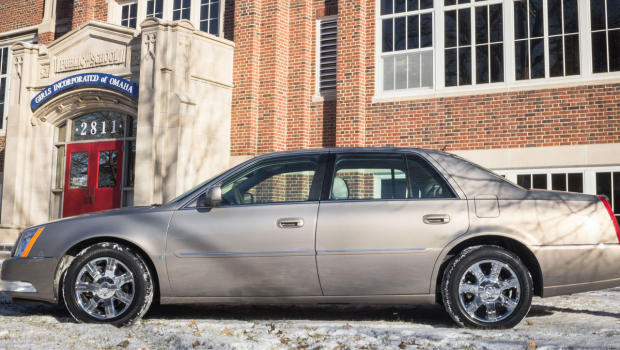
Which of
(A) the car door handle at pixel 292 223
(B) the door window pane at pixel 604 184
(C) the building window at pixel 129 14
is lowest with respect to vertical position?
(A) the car door handle at pixel 292 223

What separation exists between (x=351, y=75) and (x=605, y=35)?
5009 mm

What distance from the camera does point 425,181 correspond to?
586 cm

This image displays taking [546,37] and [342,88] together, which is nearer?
[546,37]

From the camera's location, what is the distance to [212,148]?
47.4ft

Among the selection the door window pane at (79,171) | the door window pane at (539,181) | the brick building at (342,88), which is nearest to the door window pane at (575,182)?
the brick building at (342,88)

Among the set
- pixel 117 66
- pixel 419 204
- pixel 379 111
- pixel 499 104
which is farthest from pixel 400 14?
pixel 419 204

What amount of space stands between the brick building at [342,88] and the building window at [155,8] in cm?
28

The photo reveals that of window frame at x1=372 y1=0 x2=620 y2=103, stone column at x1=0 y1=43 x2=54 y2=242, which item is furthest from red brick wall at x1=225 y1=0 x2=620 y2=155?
stone column at x1=0 y1=43 x2=54 y2=242

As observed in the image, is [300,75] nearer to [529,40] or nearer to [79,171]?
[529,40]

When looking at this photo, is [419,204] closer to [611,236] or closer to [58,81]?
[611,236]

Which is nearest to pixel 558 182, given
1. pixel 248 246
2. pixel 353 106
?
pixel 353 106

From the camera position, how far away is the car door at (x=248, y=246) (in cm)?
567

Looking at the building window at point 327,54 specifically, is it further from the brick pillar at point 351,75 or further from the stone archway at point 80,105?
the stone archway at point 80,105

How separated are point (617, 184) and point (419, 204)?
7.55 m
